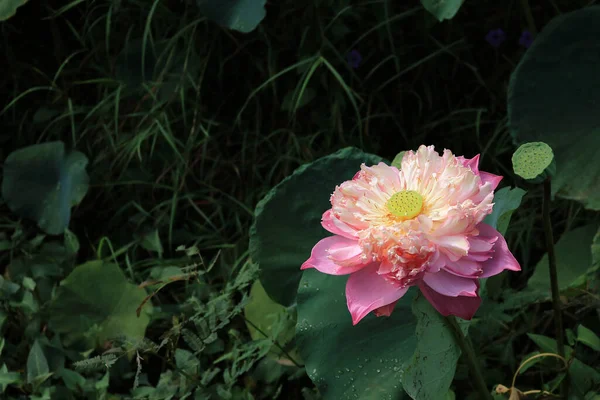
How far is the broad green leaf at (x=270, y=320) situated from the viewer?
40.7 inches

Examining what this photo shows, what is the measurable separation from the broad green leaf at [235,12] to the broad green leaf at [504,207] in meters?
0.65

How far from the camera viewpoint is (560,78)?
1097mm

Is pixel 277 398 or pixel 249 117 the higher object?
pixel 249 117

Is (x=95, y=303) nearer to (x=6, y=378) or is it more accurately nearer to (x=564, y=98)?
(x=6, y=378)

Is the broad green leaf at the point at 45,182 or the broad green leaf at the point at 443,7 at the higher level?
the broad green leaf at the point at 443,7

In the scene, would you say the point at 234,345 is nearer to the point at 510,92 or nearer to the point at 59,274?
the point at 59,274

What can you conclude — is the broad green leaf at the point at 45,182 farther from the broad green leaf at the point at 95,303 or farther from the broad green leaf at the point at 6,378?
the broad green leaf at the point at 6,378

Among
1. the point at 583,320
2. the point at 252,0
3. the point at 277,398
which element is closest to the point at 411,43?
the point at 252,0

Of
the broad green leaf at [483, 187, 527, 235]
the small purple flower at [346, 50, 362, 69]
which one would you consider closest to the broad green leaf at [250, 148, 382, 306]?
the broad green leaf at [483, 187, 527, 235]

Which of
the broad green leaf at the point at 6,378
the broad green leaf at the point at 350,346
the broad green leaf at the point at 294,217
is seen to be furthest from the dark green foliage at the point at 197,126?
the broad green leaf at the point at 350,346

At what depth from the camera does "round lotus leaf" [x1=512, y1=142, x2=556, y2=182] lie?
0.63m

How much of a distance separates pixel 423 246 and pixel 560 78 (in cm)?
63

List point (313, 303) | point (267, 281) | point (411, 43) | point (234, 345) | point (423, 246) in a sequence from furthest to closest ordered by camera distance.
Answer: point (411, 43) → point (234, 345) → point (267, 281) → point (313, 303) → point (423, 246)

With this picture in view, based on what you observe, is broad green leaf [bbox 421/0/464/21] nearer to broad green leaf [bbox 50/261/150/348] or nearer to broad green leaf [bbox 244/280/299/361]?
broad green leaf [bbox 244/280/299/361]
